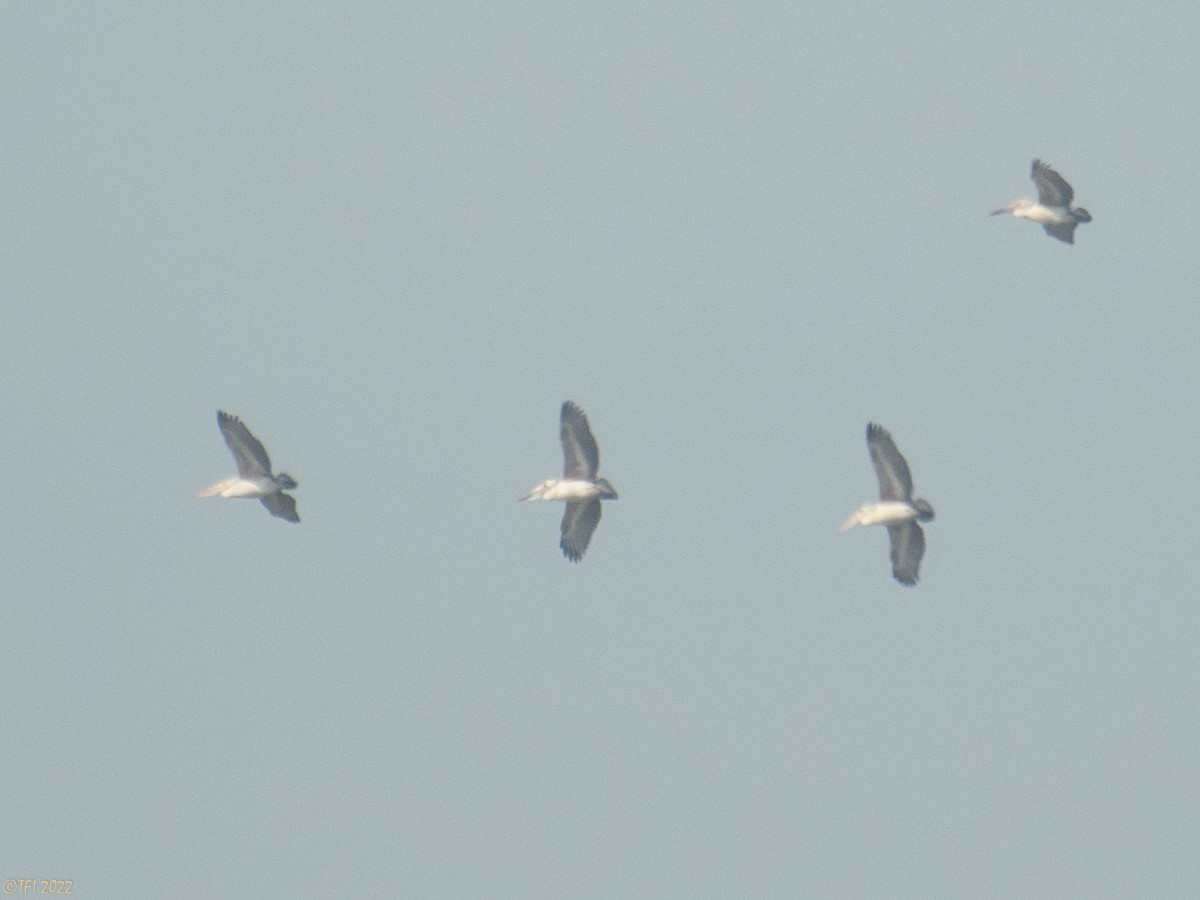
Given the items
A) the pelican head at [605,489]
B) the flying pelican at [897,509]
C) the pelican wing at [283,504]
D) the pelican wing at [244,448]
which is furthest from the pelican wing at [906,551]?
the pelican wing at [244,448]

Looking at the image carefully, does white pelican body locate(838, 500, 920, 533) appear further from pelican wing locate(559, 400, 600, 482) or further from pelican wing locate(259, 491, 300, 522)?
pelican wing locate(259, 491, 300, 522)

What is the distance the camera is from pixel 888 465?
3622 cm

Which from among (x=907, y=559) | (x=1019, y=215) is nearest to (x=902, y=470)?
(x=907, y=559)

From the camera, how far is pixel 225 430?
37.7 meters

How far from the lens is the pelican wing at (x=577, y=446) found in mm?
37281

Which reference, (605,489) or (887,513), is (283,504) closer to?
(605,489)

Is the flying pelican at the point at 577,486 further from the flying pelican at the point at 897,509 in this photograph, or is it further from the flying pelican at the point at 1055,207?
the flying pelican at the point at 1055,207

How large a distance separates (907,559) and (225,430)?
11.1 meters

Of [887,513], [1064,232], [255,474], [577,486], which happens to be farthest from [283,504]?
[1064,232]

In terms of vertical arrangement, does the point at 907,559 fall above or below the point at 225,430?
below

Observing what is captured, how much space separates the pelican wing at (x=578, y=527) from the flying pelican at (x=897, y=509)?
4.40m

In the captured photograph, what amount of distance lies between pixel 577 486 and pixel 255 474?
529cm

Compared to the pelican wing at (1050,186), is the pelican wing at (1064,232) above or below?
below

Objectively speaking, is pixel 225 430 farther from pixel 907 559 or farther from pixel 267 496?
pixel 907 559
